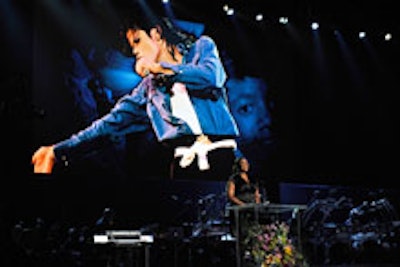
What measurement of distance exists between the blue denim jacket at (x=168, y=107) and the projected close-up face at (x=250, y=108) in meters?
0.15

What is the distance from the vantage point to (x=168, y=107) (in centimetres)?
823

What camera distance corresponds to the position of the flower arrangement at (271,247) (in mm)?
4676

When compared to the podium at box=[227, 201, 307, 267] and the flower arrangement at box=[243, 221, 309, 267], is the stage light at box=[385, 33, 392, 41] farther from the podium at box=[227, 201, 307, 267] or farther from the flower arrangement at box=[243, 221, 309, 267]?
the flower arrangement at box=[243, 221, 309, 267]

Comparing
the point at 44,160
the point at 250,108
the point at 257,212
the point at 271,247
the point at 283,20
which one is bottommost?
the point at 271,247

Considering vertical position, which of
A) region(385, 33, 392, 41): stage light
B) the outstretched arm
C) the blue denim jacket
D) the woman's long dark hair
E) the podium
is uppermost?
region(385, 33, 392, 41): stage light

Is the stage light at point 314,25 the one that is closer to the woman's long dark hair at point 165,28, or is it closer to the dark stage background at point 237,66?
the dark stage background at point 237,66

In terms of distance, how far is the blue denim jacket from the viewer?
309 inches

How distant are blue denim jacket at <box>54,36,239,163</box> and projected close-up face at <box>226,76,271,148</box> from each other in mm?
147

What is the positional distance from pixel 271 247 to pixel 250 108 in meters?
4.50

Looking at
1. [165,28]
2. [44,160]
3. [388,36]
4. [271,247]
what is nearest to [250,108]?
[165,28]

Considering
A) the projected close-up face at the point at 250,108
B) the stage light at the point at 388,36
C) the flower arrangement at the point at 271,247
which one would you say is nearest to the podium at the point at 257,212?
the flower arrangement at the point at 271,247

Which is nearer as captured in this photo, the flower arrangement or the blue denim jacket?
the flower arrangement

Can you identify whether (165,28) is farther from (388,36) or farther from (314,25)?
(388,36)

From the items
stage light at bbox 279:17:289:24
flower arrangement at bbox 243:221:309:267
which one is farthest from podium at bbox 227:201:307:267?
stage light at bbox 279:17:289:24
